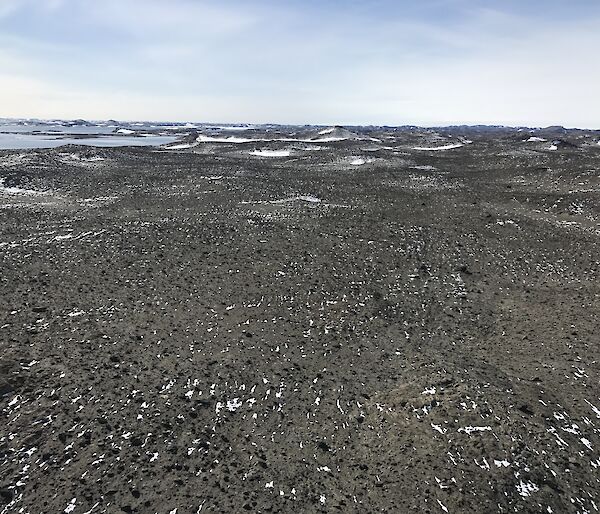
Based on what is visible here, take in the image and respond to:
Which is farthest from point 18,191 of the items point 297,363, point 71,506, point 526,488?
point 526,488

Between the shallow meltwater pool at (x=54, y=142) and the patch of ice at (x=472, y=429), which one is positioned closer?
the patch of ice at (x=472, y=429)

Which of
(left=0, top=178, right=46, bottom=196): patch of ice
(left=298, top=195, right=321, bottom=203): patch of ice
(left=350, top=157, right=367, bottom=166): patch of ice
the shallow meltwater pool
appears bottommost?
the shallow meltwater pool

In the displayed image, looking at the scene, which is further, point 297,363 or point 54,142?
point 54,142

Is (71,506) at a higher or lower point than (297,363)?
higher

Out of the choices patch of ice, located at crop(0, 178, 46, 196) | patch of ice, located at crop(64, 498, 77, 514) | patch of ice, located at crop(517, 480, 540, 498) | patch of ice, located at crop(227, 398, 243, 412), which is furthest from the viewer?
patch of ice, located at crop(0, 178, 46, 196)

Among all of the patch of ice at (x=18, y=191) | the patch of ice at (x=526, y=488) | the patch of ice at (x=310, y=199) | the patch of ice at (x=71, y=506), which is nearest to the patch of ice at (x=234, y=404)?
the patch of ice at (x=71, y=506)

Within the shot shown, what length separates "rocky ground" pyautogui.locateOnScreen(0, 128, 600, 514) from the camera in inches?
321

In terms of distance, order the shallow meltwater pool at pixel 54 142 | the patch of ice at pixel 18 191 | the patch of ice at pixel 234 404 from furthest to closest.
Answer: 1. the shallow meltwater pool at pixel 54 142
2. the patch of ice at pixel 18 191
3. the patch of ice at pixel 234 404

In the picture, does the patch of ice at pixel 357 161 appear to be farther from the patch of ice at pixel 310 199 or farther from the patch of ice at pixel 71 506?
the patch of ice at pixel 71 506

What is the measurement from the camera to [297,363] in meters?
12.4

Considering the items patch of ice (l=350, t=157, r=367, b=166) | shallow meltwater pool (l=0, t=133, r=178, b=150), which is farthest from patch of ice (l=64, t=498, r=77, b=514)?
shallow meltwater pool (l=0, t=133, r=178, b=150)

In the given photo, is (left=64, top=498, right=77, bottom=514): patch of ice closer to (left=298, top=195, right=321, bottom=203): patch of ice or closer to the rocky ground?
the rocky ground

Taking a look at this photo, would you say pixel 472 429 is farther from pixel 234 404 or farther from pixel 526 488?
pixel 234 404

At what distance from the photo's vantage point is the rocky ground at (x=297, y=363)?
8148 mm
